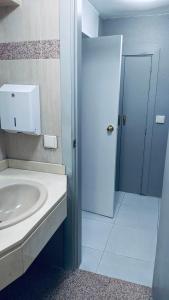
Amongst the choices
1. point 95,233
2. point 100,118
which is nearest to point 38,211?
point 95,233

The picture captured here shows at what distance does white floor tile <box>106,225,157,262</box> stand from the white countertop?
0.99 metres

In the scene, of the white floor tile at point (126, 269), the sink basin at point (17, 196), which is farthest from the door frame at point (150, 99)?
the sink basin at point (17, 196)

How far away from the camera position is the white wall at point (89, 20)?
218cm

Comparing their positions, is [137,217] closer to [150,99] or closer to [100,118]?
[100,118]

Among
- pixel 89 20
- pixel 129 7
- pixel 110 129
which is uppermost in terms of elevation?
pixel 129 7

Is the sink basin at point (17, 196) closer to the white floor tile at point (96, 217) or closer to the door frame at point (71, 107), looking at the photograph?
the door frame at point (71, 107)

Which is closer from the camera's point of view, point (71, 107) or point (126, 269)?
point (71, 107)

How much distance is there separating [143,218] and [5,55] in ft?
6.88

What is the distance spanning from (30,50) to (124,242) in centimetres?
180

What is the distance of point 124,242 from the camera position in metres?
2.17

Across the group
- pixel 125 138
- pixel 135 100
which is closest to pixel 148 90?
pixel 135 100

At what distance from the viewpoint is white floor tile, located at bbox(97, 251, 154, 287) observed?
1768 millimetres

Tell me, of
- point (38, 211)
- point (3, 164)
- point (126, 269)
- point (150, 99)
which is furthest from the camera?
point (150, 99)

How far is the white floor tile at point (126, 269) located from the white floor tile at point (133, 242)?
0.07 m
